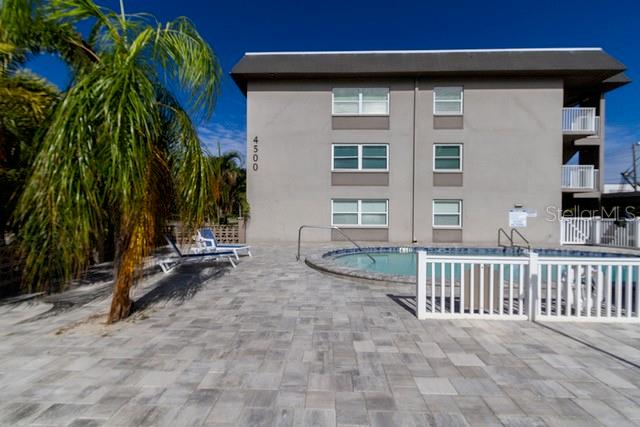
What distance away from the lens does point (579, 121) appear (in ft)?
48.5

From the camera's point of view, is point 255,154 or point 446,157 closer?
point 446,157

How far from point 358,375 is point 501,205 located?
14.3 metres

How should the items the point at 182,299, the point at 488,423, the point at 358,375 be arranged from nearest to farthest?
1. the point at 488,423
2. the point at 358,375
3. the point at 182,299

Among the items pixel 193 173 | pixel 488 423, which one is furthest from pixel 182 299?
pixel 488 423

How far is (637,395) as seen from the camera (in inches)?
109

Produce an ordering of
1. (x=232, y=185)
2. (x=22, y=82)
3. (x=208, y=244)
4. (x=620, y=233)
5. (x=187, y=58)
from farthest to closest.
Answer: (x=232, y=185) < (x=620, y=233) < (x=208, y=244) < (x=22, y=82) < (x=187, y=58)

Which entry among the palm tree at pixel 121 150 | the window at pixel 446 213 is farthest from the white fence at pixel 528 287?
the window at pixel 446 213

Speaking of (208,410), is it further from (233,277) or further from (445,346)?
(233,277)

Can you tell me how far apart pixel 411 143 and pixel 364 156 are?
2.33 metres

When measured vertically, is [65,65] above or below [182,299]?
above

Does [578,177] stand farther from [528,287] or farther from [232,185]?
[232,185]

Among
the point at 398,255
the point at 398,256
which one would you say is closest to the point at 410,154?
the point at 398,255

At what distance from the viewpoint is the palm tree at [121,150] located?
10.8 feet

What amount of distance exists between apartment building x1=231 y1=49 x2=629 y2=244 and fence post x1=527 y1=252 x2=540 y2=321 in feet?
33.5
